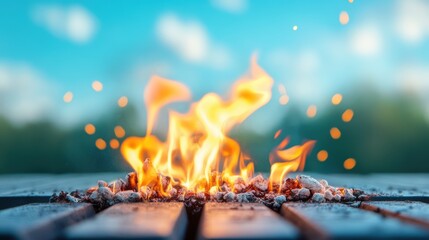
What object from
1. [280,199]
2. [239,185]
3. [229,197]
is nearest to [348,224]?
[280,199]

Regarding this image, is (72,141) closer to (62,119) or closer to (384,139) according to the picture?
(62,119)

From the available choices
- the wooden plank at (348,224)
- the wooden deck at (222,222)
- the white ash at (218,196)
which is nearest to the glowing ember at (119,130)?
the white ash at (218,196)

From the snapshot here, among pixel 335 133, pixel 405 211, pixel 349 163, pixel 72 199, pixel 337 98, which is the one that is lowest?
pixel 349 163

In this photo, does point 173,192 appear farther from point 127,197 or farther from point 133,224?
point 133,224

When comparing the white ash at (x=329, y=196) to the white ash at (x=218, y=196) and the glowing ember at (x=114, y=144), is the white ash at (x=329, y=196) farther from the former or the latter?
the glowing ember at (x=114, y=144)

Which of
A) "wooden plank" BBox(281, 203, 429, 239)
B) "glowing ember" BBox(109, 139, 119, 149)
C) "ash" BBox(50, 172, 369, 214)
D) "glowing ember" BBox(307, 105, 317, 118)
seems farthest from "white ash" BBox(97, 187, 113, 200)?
"glowing ember" BBox(109, 139, 119, 149)

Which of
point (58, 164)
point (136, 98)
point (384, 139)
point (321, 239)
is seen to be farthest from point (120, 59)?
point (321, 239)
